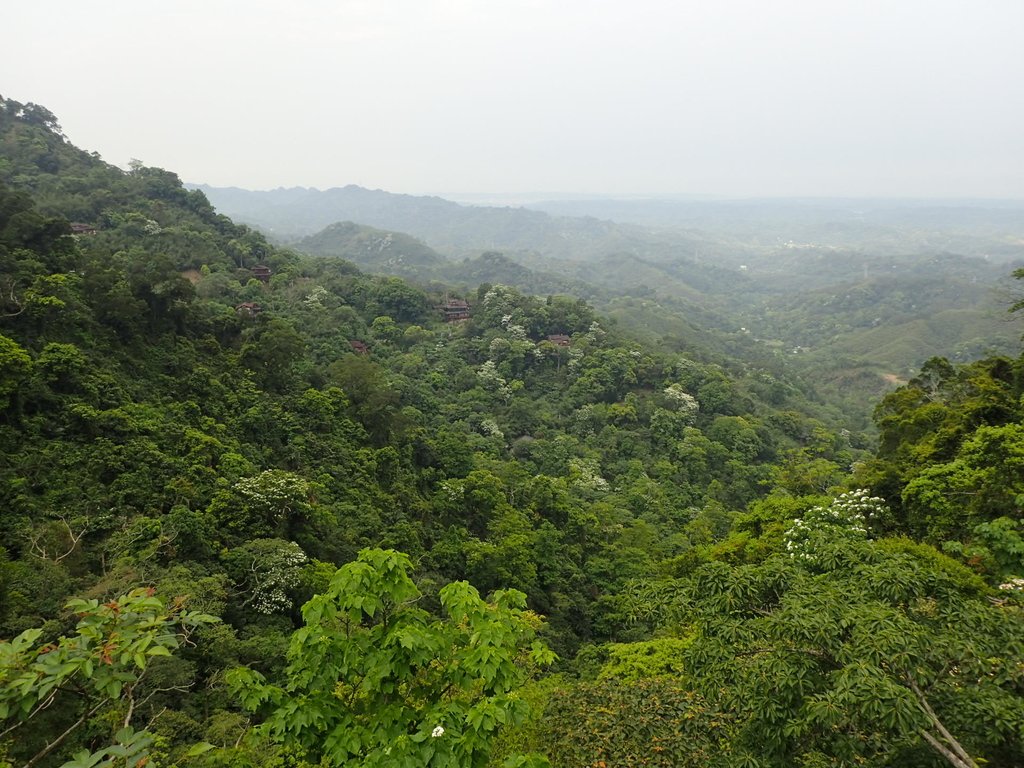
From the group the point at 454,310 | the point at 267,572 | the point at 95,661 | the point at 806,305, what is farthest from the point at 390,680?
the point at 806,305

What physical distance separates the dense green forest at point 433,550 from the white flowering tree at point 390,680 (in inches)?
1.0

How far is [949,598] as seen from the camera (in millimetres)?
4812

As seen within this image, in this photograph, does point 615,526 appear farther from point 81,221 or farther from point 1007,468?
point 81,221

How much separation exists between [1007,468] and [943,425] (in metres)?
6.12

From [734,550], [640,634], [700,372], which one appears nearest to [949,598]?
[734,550]

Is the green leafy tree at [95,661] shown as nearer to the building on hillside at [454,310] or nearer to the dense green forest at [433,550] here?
the dense green forest at [433,550]

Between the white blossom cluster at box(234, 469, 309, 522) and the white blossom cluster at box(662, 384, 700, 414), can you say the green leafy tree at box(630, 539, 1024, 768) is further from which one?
the white blossom cluster at box(662, 384, 700, 414)

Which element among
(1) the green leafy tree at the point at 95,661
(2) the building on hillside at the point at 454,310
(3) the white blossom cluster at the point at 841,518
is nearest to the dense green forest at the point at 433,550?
(1) the green leafy tree at the point at 95,661

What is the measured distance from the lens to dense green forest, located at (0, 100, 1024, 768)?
12.3 feet

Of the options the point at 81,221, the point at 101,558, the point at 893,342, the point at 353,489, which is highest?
the point at 81,221

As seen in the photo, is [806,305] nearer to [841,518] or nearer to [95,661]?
[841,518]

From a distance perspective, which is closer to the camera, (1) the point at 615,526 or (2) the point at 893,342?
(1) the point at 615,526

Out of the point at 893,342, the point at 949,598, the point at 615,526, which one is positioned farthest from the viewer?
the point at 893,342

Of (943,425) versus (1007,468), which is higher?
(1007,468)
